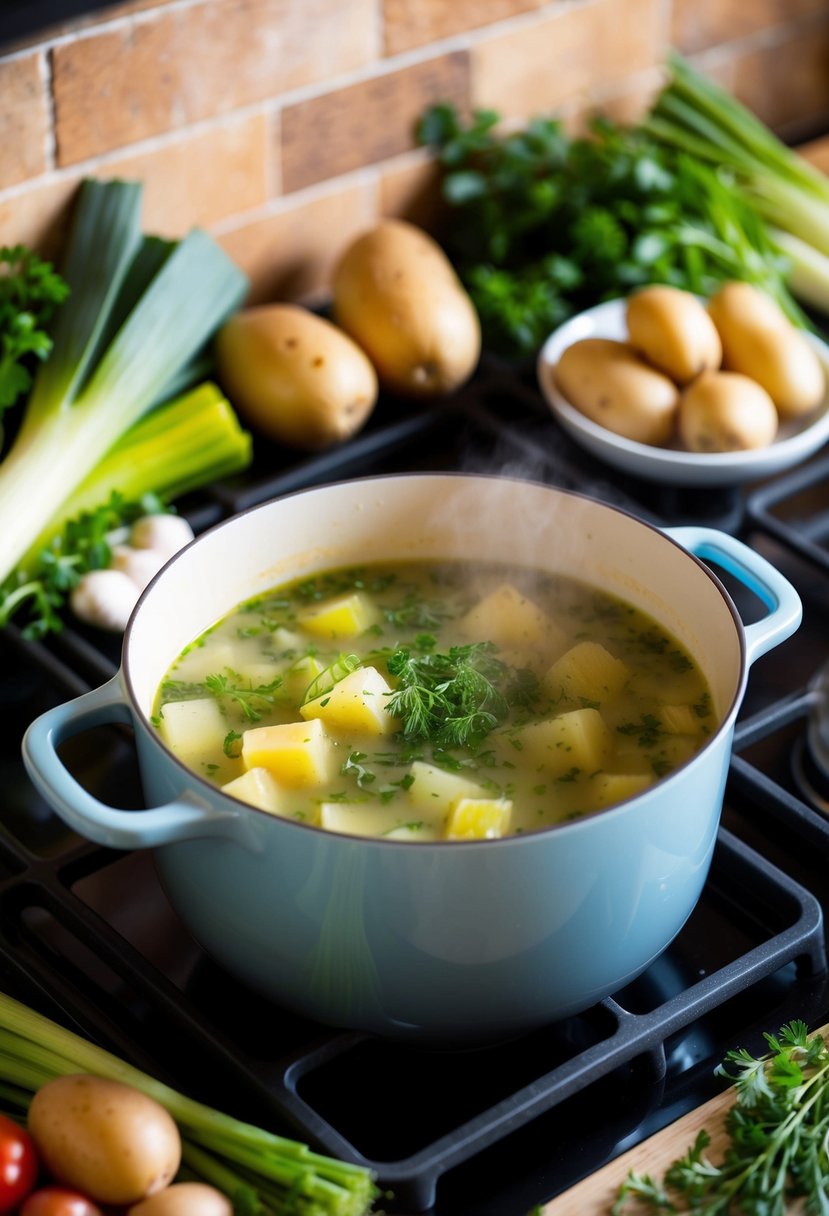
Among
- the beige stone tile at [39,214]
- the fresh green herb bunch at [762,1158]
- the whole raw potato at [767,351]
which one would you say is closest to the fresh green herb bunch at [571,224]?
the whole raw potato at [767,351]

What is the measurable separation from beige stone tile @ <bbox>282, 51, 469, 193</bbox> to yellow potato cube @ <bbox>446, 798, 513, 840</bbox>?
38.5 inches

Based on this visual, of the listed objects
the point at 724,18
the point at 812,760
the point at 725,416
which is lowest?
the point at 812,760

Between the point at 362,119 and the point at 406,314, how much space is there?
31cm

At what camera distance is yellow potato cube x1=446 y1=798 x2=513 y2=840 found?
3.23 feet

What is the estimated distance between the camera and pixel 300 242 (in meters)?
1.80

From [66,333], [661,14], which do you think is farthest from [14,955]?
[661,14]

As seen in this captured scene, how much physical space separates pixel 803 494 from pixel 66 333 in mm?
783

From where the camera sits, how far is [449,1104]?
1.03 meters

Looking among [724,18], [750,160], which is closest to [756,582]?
[750,160]

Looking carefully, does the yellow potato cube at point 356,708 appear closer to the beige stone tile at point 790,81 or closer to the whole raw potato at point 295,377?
the whole raw potato at point 295,377

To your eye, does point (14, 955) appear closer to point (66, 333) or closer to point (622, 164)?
point (66, 333)

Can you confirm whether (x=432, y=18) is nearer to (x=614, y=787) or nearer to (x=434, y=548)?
(x=434, y=548)

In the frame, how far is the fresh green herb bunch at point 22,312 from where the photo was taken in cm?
147

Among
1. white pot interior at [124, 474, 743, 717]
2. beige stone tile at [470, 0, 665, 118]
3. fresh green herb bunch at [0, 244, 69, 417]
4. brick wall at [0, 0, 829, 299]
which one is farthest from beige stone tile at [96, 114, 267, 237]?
white pot interior at [124, 474, 743, 717]
